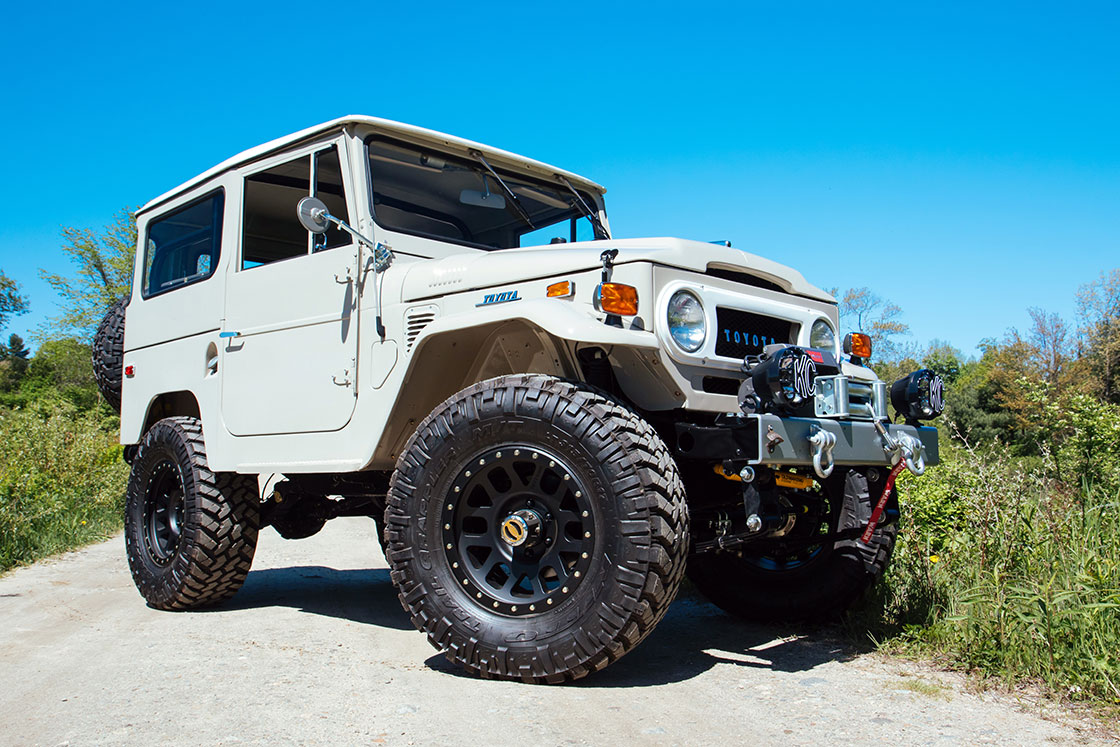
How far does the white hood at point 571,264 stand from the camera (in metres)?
3.91

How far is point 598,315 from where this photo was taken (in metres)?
3.77

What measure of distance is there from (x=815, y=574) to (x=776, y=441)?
5.55 feet

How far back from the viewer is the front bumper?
3.50 m

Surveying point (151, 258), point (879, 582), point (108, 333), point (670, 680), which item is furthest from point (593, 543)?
point (108, 333)

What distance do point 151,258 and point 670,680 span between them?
4905mm

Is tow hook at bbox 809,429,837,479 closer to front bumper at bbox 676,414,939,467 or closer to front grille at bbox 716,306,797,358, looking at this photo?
front bumper at bbox 676,414,939,467

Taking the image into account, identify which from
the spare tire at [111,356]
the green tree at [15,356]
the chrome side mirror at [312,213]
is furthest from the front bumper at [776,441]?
the green tree at [15,356]

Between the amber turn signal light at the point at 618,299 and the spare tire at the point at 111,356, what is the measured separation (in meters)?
4.96

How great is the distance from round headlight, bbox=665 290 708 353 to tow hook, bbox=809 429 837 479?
2.08ft

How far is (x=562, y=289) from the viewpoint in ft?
12.8

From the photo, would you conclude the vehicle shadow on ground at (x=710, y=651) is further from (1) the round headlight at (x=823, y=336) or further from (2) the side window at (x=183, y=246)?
(2) the side window at (x=183, y=246)

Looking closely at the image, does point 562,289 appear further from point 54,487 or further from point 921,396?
point 54,487

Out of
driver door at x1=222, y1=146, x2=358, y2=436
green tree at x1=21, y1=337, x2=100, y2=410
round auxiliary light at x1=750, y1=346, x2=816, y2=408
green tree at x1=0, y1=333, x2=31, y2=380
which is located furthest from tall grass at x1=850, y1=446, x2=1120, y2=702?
green tree at x1=0, y1=333, x2=31, y2=380

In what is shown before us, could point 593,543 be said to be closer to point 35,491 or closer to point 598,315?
point 598,315
